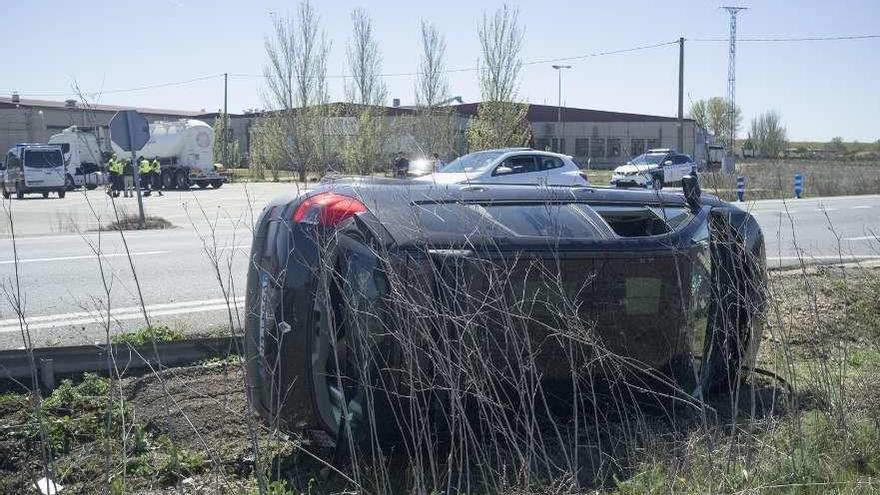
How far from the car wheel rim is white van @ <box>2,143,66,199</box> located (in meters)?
35.9

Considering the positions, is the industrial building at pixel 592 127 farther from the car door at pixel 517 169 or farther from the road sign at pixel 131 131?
the road sign at pixel 131 131

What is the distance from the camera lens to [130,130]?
15.7 m

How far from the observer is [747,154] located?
11.9 metres

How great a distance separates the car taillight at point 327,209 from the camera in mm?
3723

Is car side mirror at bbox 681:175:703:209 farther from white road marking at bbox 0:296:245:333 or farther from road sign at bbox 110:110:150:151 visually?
road sign at bbox 110:110:150:151

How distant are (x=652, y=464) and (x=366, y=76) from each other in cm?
4183

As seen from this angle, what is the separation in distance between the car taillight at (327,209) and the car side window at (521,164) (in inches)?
555

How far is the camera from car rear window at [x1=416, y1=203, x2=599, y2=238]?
388cm

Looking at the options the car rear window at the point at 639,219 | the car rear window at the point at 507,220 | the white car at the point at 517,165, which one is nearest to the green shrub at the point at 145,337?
the car rear window at the point at 507,220

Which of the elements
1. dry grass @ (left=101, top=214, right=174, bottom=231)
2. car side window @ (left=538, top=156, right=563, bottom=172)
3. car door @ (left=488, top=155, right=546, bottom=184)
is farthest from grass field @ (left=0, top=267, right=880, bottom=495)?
dry grass @ (left=101, top=214, right=174, bottom=231)

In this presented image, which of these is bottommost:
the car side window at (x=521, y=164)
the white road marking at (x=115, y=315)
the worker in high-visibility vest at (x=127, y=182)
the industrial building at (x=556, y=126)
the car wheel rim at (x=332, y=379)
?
the white road marking at (x=115, y=315)

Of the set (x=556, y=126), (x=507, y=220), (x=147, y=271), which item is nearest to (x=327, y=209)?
(x=507, y=220)

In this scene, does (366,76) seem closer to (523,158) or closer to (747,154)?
(523,158)

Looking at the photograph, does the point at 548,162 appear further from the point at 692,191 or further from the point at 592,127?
the point at 592,127
